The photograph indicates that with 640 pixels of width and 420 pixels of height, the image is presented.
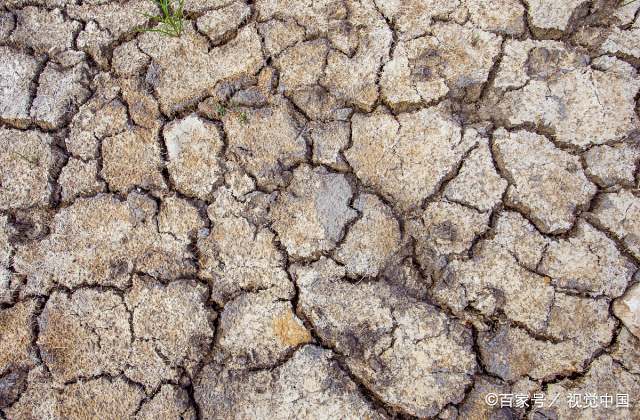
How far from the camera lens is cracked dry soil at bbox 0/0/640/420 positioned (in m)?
1.40

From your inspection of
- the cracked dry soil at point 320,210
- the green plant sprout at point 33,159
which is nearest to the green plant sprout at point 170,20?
the cracked dry soil at point 320,210

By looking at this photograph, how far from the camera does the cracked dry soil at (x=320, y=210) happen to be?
140 cm

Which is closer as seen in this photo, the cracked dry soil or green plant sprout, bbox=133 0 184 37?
the cracked dry soil

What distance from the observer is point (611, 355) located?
4.55ft

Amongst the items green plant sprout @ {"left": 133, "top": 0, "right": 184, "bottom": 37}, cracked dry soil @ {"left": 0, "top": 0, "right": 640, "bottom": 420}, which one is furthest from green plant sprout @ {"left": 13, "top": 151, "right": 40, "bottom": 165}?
green plant sprout @ {"left": 133, "top": 0, "right": 184, "bottom": 37}

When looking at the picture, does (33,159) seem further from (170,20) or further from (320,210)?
(320,210)

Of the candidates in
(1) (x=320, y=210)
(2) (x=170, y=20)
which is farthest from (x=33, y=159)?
(1) (x=320, y=210)

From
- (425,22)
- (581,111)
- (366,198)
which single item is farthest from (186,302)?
(581,111)

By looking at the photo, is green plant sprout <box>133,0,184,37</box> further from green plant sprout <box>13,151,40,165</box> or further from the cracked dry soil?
green plant sprout <box>13,151,40,165</box>

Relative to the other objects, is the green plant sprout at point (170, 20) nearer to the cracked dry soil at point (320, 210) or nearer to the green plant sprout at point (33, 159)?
the cracked dry soil at point (320, 210)

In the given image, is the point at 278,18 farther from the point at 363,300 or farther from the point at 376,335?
the point at 376,335

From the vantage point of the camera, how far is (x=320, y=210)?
152 centimetres

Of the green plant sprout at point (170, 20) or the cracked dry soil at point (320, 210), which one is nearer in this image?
the cracked dry soil at point (320, 210)

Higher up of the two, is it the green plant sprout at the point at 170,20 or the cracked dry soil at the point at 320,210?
the green plant sprout at the point at 170,20
